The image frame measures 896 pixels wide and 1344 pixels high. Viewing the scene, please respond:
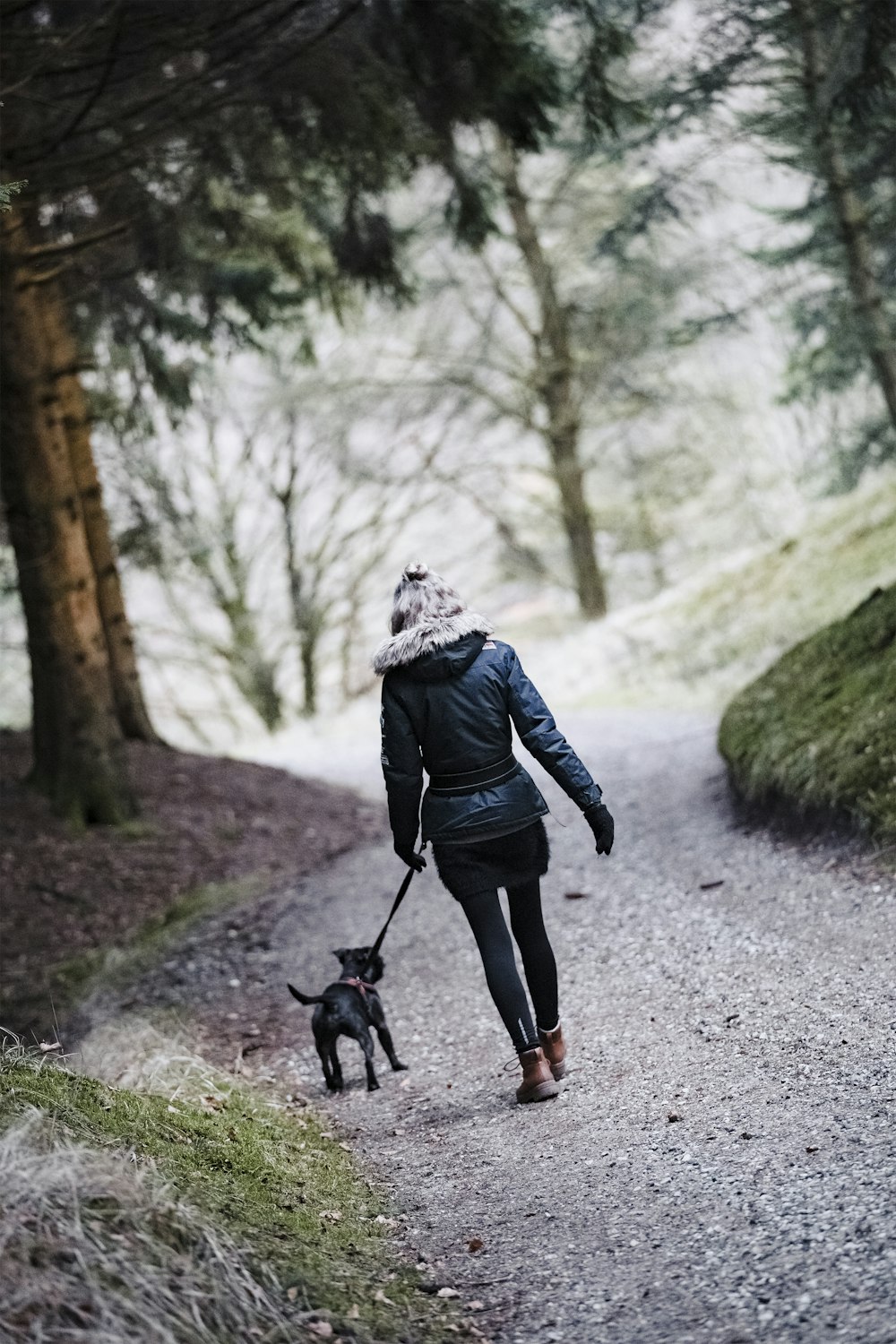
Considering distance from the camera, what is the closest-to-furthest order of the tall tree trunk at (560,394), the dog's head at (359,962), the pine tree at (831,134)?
the dog's head at (359,962)
the pine tree at (831,134)
the tall tree trunk at (560,394)

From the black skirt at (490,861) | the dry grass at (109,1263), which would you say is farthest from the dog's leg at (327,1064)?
the dry grass at (109,1263)

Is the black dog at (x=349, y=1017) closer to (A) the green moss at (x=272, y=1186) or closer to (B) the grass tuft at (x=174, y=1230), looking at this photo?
(A) the green moss at (x=272, y=1186)

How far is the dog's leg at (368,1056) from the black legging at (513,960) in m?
0.69

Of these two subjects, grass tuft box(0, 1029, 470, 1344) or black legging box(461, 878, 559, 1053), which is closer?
grass tuft box(0, 1029, 470, 1344)

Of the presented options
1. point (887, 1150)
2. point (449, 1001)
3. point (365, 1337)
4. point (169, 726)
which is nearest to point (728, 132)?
point (449, 1001)

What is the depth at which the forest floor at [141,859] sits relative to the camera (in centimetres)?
850

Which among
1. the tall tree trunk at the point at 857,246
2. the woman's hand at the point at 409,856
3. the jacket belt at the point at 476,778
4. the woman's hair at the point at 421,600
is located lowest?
the woman's hand at the point at 409,856

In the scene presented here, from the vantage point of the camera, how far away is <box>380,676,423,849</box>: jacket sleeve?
15.4 feet

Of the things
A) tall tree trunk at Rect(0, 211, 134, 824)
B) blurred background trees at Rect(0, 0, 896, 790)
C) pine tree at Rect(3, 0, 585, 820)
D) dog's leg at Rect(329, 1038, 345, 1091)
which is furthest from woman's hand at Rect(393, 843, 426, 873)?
tall tree trunk at Rect(0, 211, 134, 824)

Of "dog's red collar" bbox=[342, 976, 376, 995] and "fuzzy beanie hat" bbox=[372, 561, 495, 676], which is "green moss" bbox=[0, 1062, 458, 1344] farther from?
"fuzzy beanie hat" bbox=[372, 561, 495, 676]

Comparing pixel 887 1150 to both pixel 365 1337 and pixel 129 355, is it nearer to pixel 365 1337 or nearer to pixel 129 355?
pixel 365 1337

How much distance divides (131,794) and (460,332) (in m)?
12.3

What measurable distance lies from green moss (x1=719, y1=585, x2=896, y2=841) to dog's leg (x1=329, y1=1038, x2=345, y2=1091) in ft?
9.62

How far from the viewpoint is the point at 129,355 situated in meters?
13.2
